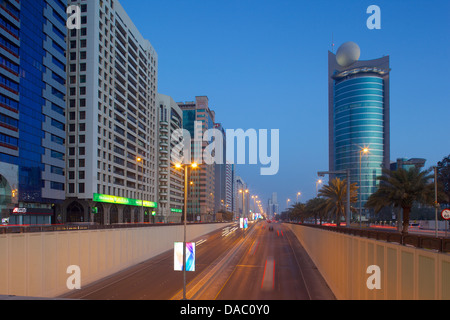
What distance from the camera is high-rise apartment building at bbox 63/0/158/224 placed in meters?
79.9

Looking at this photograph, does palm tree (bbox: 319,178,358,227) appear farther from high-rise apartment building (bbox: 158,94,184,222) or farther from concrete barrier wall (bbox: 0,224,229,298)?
high-rise apartment building (bbox: 158,94,184,222)

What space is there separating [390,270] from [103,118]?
81.5 meters

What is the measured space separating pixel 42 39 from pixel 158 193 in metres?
72.5

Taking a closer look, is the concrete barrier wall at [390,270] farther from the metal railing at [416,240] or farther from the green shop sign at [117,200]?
the green shop sign at [117,200]

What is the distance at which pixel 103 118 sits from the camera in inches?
3361

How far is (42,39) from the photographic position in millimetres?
71188

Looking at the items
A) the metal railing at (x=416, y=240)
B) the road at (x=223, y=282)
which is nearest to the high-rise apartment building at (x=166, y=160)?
the road at (x=223, y=282)

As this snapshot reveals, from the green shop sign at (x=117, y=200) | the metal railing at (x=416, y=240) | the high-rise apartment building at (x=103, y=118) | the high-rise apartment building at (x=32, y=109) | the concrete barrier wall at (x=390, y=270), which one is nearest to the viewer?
the concrete barrier wall at (x=390, y=270)

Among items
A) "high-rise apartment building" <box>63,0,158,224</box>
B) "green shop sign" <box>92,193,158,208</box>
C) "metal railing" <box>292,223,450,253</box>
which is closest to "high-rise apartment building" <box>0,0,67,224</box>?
"high-rise apartment building" <box>63,0,158,224</box>

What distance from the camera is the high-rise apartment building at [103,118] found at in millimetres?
79938

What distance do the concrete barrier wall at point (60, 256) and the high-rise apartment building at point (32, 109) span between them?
32974mm

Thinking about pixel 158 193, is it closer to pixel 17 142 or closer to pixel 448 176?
pixel 17 142

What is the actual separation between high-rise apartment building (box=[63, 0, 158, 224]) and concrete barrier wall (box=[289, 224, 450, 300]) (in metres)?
→ 53.8
